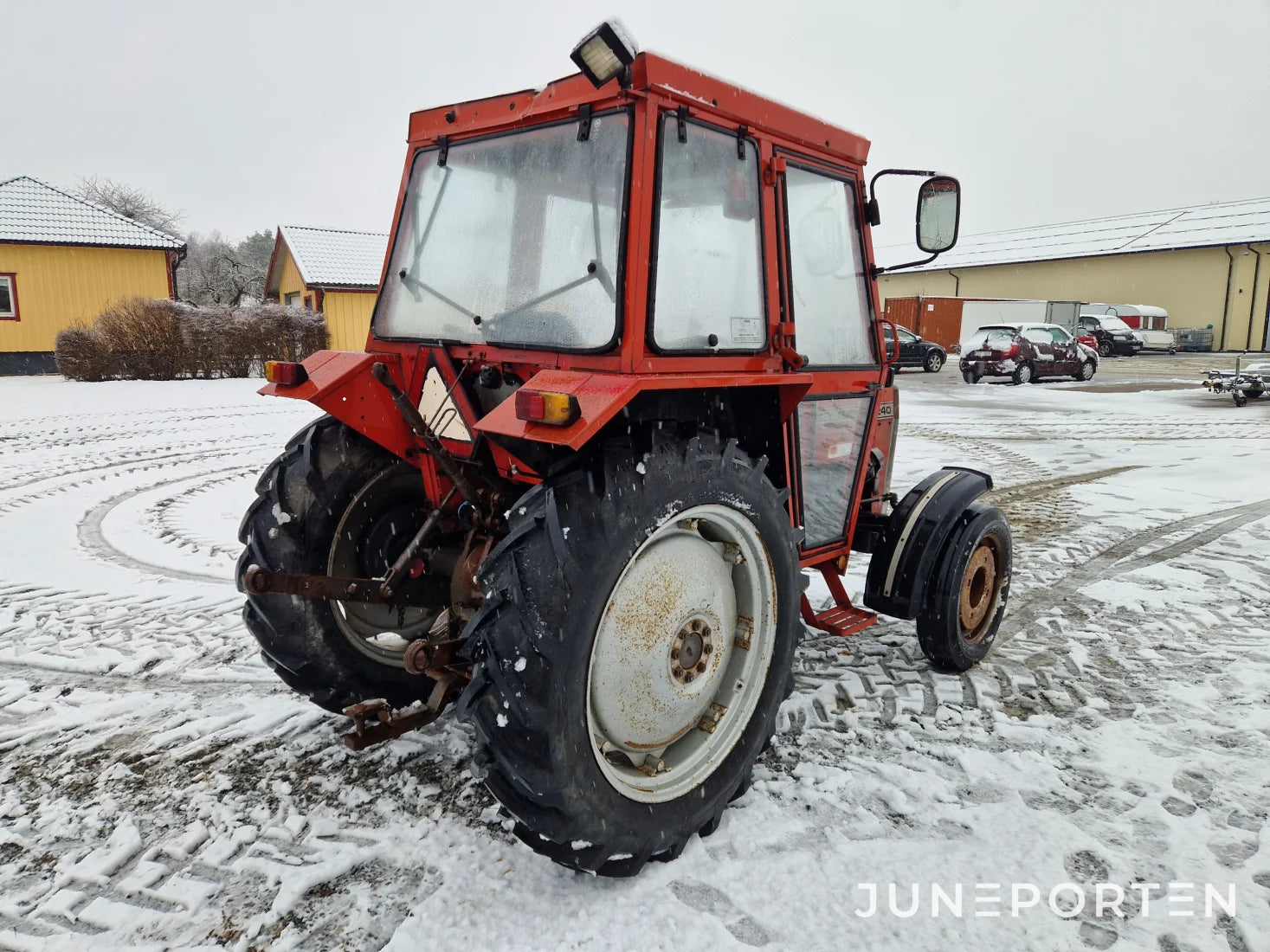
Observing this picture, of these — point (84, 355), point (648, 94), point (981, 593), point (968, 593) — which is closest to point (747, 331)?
point (648, 94)

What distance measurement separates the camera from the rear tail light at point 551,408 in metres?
2.01

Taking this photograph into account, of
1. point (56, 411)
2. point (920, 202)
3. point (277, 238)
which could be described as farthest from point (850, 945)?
point (277, 238)

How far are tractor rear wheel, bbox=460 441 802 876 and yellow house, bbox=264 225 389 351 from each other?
2351 cm

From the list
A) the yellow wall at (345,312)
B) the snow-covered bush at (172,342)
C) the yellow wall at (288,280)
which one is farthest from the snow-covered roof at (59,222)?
the snow-covered bush at (172,342)

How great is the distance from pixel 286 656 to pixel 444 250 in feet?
4.92

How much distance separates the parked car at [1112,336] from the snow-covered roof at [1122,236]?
6.54 m

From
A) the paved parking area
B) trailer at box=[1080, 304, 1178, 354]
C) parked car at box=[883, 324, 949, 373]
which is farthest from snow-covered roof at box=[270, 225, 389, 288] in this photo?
trailer at box=[1080, 304, 1178, 354]

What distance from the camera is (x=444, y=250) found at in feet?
9.70

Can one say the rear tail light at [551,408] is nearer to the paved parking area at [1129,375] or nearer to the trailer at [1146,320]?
the paved parking area at [1129,375]

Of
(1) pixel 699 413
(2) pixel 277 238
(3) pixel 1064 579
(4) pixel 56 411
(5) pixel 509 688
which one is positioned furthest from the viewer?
(2) pixel 277 238

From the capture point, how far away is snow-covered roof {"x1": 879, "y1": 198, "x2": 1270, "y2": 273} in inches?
1444

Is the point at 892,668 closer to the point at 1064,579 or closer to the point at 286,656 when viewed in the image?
the point at 1064,579

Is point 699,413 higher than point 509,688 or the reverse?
higher

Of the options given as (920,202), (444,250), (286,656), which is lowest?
(286,656)
